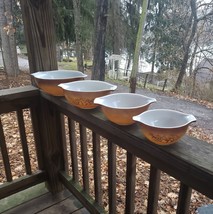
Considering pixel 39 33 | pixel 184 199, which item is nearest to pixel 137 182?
pixel 184 199

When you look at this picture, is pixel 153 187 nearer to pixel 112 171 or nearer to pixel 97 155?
pixel 112 171

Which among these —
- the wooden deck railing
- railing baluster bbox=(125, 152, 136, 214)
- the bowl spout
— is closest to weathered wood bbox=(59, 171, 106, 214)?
the wooden deck railing

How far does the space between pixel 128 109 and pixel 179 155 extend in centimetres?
22

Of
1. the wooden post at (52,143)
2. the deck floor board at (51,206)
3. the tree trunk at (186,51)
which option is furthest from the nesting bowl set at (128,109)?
the tree trunk at (186,51)

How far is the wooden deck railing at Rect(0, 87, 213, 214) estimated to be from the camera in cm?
66

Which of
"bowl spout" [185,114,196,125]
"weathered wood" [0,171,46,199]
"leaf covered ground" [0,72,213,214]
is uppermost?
"bowl spout" [185,114,196,125]

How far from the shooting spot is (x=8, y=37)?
636cm

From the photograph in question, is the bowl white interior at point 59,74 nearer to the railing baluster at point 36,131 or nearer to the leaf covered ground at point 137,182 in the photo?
the railing baluster at point 36,131

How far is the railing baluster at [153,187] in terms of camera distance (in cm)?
85

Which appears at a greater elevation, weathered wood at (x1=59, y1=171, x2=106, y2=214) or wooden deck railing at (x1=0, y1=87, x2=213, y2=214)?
wooden deck railing at (x1=0, y1=87, x2=213, y2=214)

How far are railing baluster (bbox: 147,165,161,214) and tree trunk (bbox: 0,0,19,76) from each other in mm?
5793

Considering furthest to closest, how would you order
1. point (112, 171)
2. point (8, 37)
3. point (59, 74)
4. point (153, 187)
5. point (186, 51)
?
point (186, 51), point (8, 37), point (59, 74), point (112, 171), point (153, 187)

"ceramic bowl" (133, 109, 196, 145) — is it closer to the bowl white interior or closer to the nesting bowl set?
the nesting bowl set

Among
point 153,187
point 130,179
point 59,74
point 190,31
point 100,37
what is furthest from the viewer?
point 190,31
